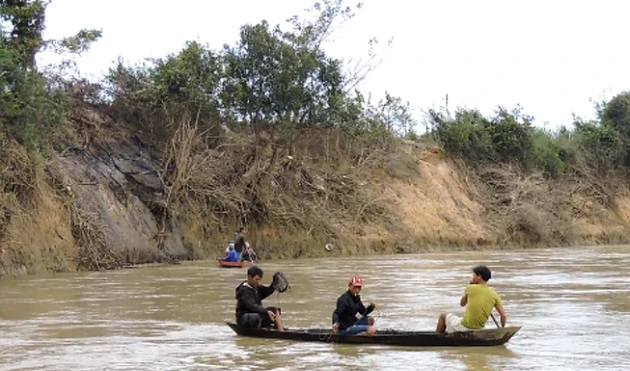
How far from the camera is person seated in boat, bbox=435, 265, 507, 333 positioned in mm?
12156

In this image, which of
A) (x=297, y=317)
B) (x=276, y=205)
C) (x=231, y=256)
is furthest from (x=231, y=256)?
(x=297, y=317)

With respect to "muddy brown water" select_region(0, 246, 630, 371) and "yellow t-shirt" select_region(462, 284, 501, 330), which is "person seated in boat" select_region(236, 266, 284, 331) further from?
"yellow t-shirt" select_region(462, 284, 501, 330)

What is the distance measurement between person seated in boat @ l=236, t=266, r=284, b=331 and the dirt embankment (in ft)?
43.7

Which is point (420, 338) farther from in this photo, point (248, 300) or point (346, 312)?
point (248, 300)

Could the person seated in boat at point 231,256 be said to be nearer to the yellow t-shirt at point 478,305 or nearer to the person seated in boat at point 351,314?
the person seated in boat at point 351,314

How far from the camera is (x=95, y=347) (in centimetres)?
1260

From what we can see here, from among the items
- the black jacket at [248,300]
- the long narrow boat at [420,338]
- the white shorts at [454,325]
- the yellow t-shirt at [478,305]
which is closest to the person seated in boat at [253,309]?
the black jacket at [248,300]

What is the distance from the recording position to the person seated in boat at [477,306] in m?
12.2

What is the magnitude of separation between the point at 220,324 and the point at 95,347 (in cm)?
301

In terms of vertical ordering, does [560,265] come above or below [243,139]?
below

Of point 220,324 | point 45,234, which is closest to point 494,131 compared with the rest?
point 45,234

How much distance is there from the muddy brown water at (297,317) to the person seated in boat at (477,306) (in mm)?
372

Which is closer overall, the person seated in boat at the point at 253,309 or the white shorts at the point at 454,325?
the white shorts at the point at 454,325

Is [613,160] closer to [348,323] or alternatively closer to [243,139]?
[243,139]
